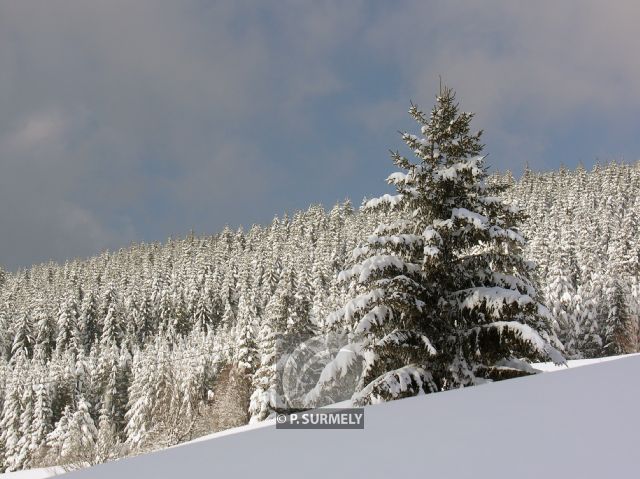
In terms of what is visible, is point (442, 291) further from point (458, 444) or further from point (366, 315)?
point (458, 444)

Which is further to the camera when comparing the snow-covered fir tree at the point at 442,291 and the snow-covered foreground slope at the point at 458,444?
the snow-covered fir tree at the point at 442,291

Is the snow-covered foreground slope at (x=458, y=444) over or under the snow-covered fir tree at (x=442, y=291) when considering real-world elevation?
under

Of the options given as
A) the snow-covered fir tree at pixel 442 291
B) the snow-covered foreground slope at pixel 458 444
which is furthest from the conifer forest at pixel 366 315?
the snow-covered foreground slope at pixel 458 444

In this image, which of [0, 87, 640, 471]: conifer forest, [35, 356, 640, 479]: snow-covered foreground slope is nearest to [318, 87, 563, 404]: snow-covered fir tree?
[0, 87, 640, 471]: conifer forest

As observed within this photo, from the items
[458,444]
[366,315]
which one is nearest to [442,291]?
[366,315]

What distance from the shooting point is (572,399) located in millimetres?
5852

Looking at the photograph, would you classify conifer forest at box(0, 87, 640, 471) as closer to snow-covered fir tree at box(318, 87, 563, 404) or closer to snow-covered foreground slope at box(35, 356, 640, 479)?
snow-covered fir tree at box(318, 87, 563, 404)

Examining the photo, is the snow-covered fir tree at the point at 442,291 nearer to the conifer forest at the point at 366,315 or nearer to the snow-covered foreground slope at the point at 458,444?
the conifer forest at the point at 366,315

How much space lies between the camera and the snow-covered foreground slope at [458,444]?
3932 mm

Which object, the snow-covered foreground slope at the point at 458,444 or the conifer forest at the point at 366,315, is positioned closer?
the snow-covered foreground slope at the point at 458,444

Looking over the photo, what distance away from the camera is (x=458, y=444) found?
4.59m

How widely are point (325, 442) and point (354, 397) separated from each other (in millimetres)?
5581

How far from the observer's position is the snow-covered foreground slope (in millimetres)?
3932

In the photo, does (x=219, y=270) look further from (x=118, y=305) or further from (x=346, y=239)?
(x=346, y=239)
